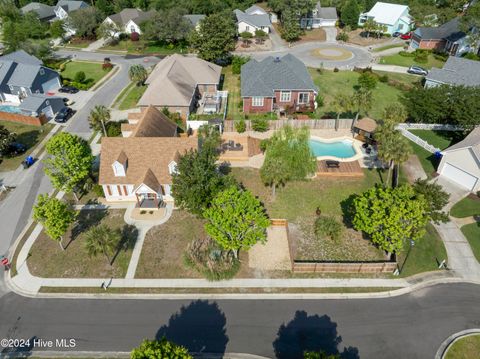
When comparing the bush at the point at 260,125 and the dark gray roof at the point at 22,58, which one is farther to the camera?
the dark gray roof at the point at 22,58

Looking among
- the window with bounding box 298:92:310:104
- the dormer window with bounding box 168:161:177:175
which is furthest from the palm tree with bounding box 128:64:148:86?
the dormer window with bounding box 168:161:177:175

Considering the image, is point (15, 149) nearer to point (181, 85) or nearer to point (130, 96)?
point (130, 96)

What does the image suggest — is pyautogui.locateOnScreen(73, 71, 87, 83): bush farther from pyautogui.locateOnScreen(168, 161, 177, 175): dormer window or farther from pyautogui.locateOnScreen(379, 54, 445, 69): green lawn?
pyautogui.locateOnScreen(379, 54, 445, 69): green lawn

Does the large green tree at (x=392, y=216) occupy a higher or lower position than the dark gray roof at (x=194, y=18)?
lower

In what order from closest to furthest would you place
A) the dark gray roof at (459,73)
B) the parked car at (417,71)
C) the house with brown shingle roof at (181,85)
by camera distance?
the house with brown shingle roof at (181,85), the dark gray roof at (459,73), the parked car at (417,71)

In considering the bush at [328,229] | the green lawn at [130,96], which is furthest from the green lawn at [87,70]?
the bush at [328,229]

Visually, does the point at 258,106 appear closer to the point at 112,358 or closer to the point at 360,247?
the point at 360,247

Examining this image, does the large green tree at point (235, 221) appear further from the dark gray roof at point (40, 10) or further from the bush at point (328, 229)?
the dark gray roof at point (40, 10)
